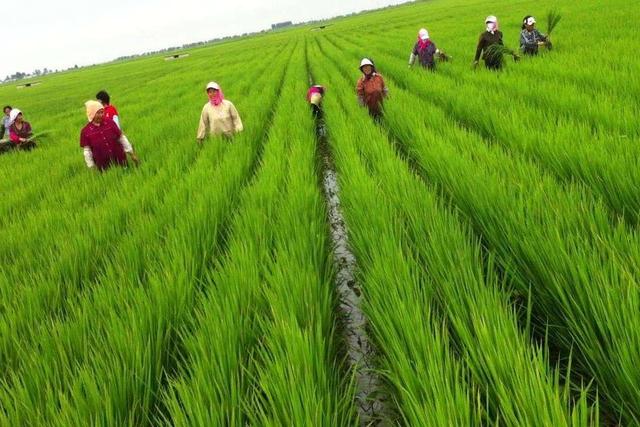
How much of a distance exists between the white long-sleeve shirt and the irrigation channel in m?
2.43

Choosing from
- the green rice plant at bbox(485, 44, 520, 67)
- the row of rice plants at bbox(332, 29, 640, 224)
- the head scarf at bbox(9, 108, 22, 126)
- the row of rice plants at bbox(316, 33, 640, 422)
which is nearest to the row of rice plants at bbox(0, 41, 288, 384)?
the row of rice plants at bbox(316, 33, 640, 422)

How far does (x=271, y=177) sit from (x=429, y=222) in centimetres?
165

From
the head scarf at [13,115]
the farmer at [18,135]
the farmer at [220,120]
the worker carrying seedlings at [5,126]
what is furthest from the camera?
the worker carrying seedlings at [5,126]

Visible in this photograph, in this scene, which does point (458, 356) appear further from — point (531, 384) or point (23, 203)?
point (23, 203)

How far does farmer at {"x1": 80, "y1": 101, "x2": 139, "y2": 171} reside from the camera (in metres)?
4.29

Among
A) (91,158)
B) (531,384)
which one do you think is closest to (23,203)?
(91,158)

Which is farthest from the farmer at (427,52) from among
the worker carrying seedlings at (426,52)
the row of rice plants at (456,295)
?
the row of rice plants at (456,295)

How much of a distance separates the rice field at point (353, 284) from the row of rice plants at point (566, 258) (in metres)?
0.01

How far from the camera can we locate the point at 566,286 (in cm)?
131

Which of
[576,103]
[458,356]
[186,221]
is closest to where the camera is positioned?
[458,356]

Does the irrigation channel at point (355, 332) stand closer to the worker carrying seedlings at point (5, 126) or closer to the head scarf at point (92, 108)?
the head scarf at point (92, 108)

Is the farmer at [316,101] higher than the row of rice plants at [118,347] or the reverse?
higher

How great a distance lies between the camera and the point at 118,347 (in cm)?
136

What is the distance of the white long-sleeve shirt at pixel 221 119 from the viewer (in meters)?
5.21
